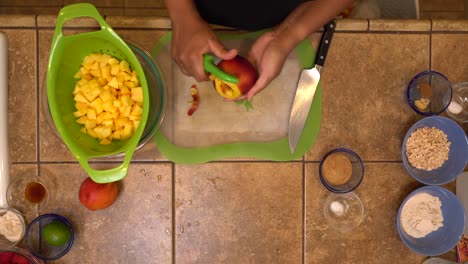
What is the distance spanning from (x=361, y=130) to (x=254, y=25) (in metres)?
0.33

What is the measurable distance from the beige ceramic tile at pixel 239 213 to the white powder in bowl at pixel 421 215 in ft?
0.76

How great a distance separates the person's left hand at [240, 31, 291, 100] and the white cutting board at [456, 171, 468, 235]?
47cm

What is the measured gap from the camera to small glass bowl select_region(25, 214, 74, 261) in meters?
0.87

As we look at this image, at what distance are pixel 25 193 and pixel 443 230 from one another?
2.93 feet

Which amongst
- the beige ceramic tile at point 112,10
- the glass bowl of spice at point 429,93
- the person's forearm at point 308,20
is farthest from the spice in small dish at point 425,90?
the beige ceramic tile at point 112,10

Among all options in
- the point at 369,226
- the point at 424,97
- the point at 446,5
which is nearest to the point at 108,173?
the point at 369,226

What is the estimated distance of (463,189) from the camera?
0.95 meters

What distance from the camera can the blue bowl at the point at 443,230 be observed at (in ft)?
2.99

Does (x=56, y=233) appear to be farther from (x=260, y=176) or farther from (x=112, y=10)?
(x=112, y=10)

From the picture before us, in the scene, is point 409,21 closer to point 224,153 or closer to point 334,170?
point 334,170

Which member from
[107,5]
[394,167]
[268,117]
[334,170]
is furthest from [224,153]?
[107,5]

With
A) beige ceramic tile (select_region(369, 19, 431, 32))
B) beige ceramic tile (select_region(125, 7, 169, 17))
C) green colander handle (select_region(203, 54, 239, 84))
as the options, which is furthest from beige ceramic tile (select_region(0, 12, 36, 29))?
beige ceramic tile (select_region(369, 19, 431, 32))

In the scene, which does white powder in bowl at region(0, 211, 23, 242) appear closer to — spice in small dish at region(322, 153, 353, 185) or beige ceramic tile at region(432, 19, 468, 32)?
spice in small dish at region(322, 153, 353, 185)

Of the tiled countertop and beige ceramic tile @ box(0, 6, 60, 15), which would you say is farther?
beige ceramic tile @ box(0, 6, 60, 15)
